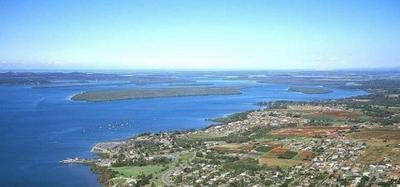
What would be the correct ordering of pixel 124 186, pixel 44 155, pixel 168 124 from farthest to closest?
pixel 168 124 → pixel 44 155 → pixel 124 186

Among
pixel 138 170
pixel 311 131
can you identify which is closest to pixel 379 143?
pixel 311 131

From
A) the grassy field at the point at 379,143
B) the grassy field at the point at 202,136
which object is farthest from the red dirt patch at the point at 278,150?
the grassy field at the point at 202,136

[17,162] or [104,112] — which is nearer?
[17,162]

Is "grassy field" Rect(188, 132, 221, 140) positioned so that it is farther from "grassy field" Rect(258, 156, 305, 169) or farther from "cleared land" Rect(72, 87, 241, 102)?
"cleared land" Rect(72, 87, 241, 102)

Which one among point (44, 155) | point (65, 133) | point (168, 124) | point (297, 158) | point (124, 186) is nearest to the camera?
point (124, 186)

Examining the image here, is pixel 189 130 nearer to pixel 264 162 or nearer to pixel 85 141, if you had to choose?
pixel 85 141

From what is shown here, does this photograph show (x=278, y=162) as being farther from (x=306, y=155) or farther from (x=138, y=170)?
(x=138, y=170)

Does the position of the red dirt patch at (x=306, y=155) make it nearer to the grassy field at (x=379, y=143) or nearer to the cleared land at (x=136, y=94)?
the grassy field at (x=379, y=143)

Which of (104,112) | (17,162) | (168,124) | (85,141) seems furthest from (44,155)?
(104,112)
